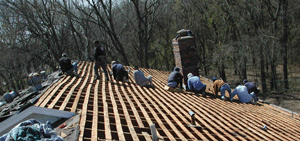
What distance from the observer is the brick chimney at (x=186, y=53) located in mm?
8403

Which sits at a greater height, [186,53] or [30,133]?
[186,53]

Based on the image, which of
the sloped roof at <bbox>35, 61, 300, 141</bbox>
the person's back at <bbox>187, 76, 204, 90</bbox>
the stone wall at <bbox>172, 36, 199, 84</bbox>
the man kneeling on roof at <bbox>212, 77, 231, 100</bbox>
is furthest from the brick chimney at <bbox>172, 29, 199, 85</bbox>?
the sloped roof at <bbox>35, 61, 300, 141</bbox>

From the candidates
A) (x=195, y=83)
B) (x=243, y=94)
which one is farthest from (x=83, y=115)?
(x=243, y=94)

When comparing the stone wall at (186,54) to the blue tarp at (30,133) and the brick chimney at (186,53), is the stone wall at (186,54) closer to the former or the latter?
the brick chimney at (186,53)

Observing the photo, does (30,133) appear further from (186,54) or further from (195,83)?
(186,54)

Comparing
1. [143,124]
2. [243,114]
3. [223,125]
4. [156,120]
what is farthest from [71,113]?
[243,114]

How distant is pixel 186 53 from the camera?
28.0 feet

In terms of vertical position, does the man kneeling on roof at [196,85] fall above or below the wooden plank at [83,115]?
below

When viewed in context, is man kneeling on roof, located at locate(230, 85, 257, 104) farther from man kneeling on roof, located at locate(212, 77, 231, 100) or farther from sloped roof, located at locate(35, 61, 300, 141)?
sloped roof, located at locate(35, 61, 300, 141)

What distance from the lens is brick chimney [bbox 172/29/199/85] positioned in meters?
8.40

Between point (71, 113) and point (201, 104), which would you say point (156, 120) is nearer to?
point (71, 113)

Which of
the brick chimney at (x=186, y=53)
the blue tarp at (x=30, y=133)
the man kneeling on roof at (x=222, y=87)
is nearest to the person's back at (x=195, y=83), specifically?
the man kneeling on roof at (x=222, y=87)

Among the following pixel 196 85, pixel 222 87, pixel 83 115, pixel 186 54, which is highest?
pixel 186 54

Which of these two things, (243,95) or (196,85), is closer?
(196,85)
